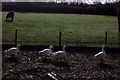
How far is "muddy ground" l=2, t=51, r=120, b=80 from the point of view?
340 inches

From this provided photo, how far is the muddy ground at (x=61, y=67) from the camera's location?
8.63m

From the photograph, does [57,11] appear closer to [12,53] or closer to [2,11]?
[2,11]

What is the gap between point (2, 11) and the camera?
43562 mm

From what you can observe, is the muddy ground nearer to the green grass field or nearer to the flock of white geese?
the flock of white geese

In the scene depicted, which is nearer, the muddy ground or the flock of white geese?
the muddy ground

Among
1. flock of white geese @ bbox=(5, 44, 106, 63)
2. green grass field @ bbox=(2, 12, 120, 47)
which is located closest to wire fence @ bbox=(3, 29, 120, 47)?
green grass field @ bbox=(2, 12, 120, 47)

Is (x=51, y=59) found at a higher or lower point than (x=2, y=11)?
lower

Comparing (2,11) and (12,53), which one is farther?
(2,11)

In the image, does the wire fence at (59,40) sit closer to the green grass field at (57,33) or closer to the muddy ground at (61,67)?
the green grass field at (57,33)

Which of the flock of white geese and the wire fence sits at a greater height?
the wire fence

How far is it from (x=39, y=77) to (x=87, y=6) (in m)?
34.2

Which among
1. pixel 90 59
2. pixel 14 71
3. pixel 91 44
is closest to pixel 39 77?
pixel 14 71

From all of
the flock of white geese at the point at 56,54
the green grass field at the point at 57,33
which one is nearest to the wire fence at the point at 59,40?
the green grass field at the point at 57,33

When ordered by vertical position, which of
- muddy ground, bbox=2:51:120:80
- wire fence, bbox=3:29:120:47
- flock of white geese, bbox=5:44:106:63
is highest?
wire fence, bbox=3:29:120:47
